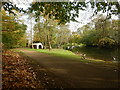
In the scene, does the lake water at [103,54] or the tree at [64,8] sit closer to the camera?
the tree at [64,8]

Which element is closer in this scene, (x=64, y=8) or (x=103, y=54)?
(x=64, y=8)

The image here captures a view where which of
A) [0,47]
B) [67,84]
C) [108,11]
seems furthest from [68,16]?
[0,47]

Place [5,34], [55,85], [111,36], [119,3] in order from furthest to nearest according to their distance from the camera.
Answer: [111,36] → [5,34] → [119,3] → [55,85]

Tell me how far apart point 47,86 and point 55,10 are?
3802mm

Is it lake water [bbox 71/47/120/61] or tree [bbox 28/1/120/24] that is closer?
tree [bbox 28/1/120/24]

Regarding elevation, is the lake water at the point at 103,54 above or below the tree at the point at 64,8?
below

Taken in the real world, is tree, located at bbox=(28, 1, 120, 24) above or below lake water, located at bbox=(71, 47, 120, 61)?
above

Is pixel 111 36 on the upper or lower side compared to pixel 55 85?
upper

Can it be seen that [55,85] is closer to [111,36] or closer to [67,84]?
[67,84]

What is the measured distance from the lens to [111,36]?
121 ft

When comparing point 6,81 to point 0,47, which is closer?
point 6,81

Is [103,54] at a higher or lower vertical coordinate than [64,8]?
lower

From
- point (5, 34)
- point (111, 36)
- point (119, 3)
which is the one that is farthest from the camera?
point (111, 36)

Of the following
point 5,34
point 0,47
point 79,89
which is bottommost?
point 79,89
